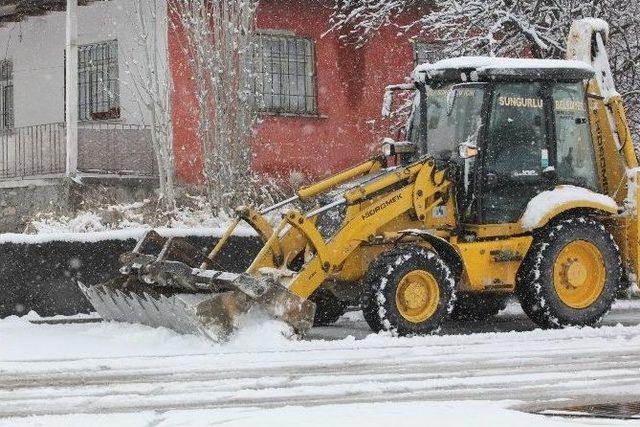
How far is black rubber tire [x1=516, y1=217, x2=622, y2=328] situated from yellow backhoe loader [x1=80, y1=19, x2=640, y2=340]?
0.01 metres

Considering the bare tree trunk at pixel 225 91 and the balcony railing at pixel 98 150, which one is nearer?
the bare tree trunk at pixel 225 91

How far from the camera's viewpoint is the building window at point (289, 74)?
22.3 m

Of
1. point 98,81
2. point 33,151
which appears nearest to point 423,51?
point 98,81

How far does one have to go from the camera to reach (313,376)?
9.25 m

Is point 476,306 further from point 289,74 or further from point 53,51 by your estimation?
point 53,51

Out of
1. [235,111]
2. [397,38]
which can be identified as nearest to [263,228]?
[235,111]

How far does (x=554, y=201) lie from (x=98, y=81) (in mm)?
12042

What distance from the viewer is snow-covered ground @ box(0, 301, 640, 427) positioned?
25.1 feet

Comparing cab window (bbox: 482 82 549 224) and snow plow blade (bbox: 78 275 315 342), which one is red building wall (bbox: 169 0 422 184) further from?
snow plow blade (bbox: 78 275 315 342)

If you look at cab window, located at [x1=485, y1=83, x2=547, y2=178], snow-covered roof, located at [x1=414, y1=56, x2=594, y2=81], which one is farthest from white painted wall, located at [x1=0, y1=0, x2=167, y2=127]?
cab window, located at [x1=485, y1=83, x2=547, y2=178]

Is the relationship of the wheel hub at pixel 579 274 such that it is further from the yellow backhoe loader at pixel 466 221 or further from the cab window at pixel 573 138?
the cab window at pixel 573 138

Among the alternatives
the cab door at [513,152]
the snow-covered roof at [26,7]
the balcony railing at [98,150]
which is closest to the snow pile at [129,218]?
the balcony railing at [98,150]

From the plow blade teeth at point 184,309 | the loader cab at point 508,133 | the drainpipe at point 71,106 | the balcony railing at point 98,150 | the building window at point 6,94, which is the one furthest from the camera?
the building window at point 6,94

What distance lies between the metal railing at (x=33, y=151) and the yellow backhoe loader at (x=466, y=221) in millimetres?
8470
